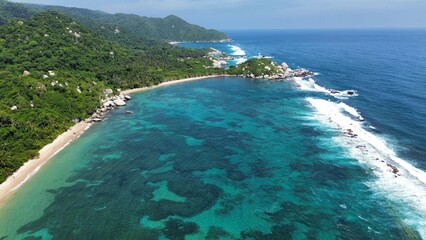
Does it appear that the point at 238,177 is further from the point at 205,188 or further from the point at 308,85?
the point at 308,85

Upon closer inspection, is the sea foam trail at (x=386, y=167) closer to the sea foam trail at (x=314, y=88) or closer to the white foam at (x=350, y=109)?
the white foam at (x=350, y=109)

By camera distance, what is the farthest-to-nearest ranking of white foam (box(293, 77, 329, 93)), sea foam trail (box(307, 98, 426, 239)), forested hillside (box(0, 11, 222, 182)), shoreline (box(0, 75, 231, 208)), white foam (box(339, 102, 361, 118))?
white foam (box(293, 77, 329, 93)), white foam (box(339, 102, 361, 118)), forested hillside (box(0, 11, 222, 182)), shoreline (box(0, 75, 231, 208)), sea foam trail (box(307, 98, 426, 239))

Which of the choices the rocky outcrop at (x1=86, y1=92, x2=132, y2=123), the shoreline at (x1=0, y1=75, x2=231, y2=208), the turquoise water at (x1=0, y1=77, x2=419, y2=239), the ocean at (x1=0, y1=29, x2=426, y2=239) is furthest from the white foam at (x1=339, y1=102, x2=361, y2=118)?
the shoreline at (x1=0, y1=75, x2=231, y2=208)

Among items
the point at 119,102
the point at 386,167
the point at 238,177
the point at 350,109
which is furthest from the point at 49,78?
the point at 386,167

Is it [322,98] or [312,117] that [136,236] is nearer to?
[312,117]

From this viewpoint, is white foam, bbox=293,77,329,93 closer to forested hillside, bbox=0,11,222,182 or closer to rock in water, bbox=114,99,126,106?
forested hillside, bbox=0,11,222,182

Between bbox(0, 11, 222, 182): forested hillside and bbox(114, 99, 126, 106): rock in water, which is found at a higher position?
bbox(0, 11, 222, 182): forested hillside
